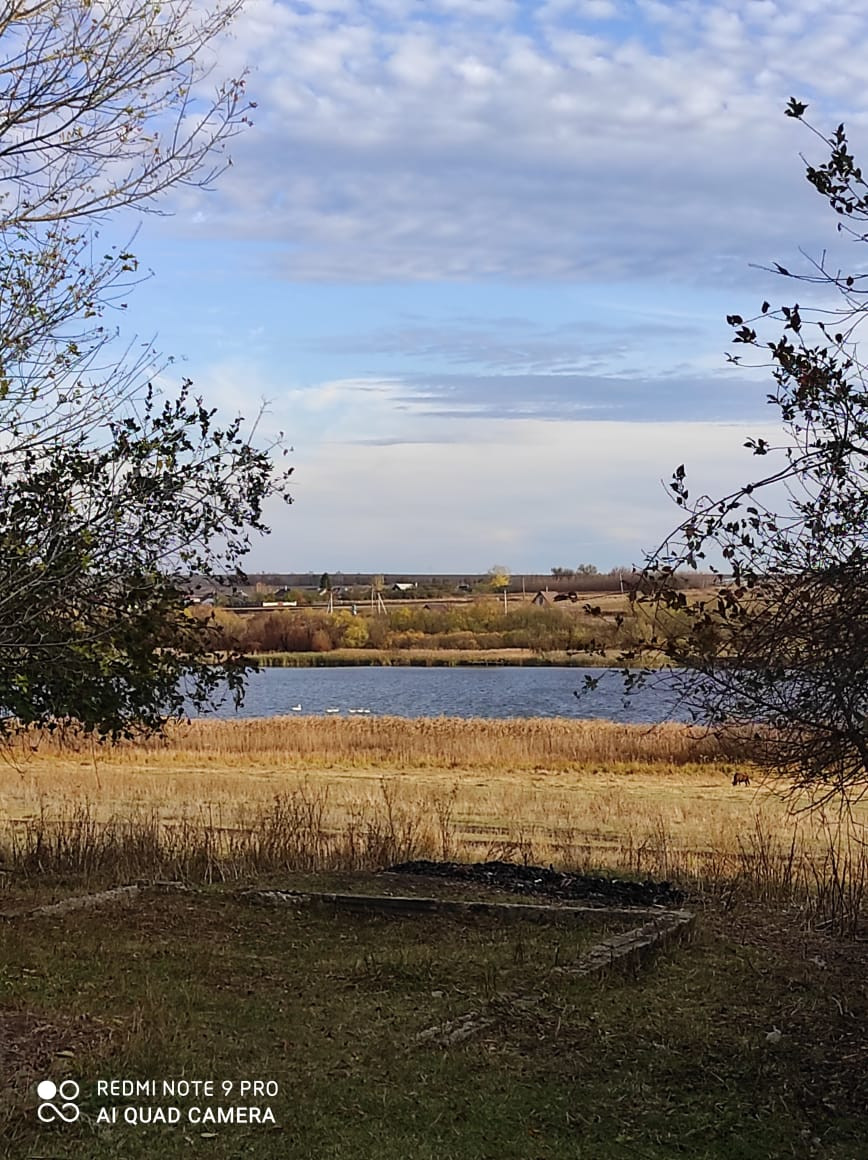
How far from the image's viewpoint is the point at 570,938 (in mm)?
7574

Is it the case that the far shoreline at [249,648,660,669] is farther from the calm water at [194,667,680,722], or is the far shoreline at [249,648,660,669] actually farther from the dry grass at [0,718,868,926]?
the dry grass at [0,718,868,926]

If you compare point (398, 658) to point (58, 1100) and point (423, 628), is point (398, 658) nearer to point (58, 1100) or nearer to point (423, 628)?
point (423, 628)

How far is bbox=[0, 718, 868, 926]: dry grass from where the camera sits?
10.1 metres

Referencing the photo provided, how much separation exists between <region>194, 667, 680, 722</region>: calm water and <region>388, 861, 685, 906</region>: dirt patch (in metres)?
18.5

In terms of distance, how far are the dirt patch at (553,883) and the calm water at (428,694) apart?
18.5 meters

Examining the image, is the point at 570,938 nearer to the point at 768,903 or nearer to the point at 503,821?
the point at 768,903

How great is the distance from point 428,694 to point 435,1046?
3851cm

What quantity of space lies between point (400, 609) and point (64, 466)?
172ft

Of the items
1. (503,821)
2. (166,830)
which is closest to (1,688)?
(166,830)

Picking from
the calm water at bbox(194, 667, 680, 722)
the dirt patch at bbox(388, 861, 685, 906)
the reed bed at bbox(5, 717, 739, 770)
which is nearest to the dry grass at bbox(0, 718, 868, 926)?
the reed bed at bbox(5, 717, 739, 770)

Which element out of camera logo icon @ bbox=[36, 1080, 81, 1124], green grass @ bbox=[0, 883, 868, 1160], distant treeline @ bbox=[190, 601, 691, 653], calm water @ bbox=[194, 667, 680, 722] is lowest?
calm water @ bbox=[194, 667, 680, 722]

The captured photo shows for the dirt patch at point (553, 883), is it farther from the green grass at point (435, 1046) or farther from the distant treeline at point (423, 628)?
the distant treeline at point (423, 628)

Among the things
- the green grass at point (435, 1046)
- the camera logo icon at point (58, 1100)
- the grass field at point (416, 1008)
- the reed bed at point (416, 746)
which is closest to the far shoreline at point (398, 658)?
the reed bed at point (416, 746)

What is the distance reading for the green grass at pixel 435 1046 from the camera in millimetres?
4441
